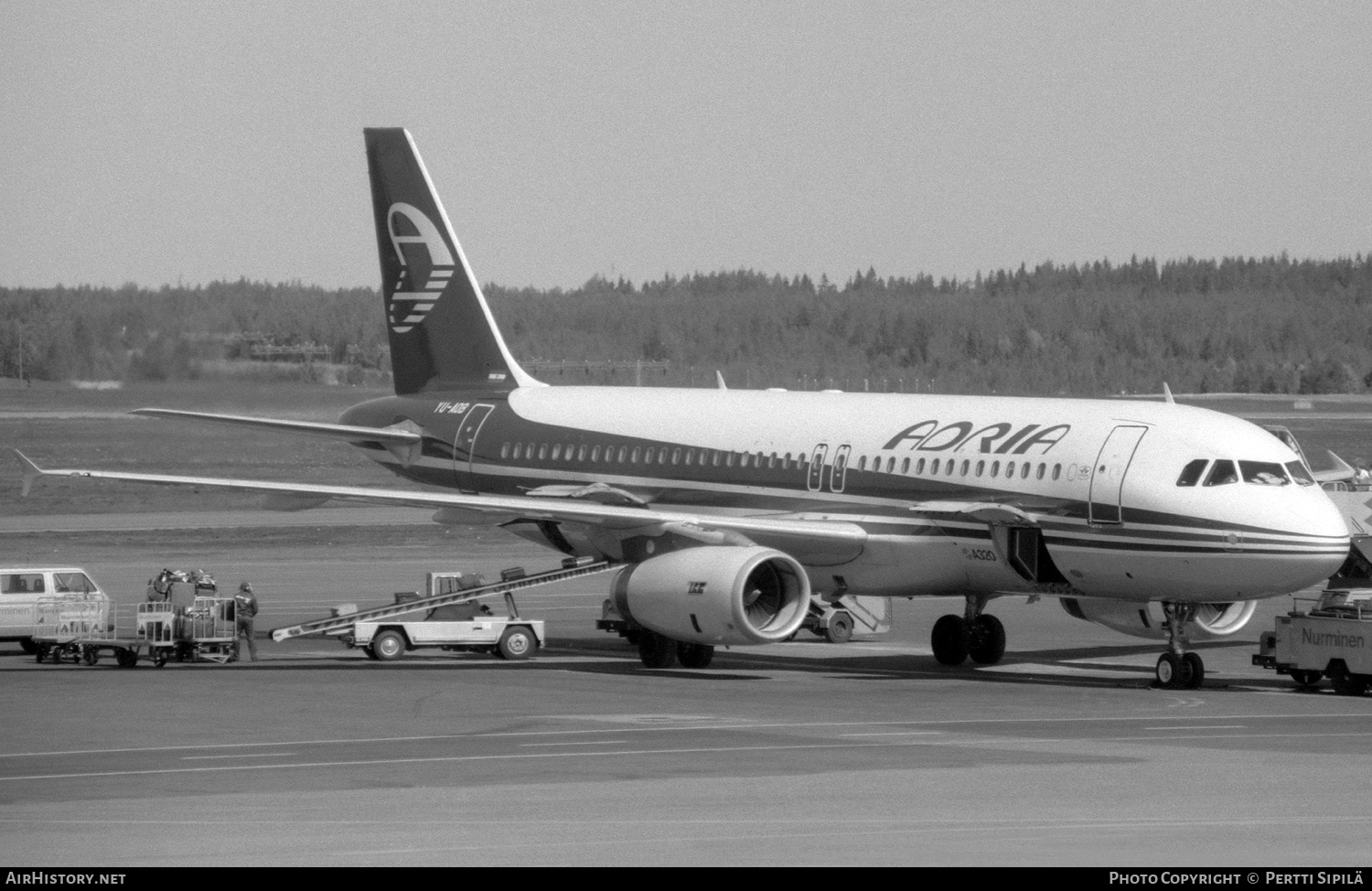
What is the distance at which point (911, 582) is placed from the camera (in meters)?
36.9

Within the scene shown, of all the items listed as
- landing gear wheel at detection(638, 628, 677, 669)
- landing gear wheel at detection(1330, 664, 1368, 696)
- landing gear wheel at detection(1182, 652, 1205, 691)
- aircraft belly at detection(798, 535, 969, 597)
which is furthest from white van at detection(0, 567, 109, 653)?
landing gear wheel at detection(1330, 664, 1368, 696)

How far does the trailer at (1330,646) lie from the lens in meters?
33.1

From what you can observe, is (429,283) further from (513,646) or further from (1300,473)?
(1300,473)

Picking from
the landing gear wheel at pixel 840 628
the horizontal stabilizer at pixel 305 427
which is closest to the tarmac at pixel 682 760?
the landing gear wheel at pixel 840 628

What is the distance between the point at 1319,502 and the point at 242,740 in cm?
1716

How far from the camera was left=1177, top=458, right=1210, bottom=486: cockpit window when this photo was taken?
33.5 metres

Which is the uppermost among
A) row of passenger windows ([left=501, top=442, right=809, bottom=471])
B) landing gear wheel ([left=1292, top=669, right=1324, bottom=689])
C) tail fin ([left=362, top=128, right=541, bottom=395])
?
tail fin ([left=362, top=128, right=541, bottom=395])

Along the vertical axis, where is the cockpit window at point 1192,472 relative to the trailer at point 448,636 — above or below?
above

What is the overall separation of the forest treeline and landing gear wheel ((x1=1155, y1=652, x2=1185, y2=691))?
19.3m

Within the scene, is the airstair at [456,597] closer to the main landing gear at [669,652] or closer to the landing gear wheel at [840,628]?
the main landing gear at [669,652]

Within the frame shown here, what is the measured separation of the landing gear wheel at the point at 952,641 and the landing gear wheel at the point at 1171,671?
482 centimetres

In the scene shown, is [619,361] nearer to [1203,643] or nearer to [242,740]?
[1203,643]

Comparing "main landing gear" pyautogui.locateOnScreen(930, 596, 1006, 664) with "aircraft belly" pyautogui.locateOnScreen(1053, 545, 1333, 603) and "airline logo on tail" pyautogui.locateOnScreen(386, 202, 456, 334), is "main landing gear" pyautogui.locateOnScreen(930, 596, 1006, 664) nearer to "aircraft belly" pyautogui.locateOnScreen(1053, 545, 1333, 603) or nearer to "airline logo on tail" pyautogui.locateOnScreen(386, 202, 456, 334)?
"aircraft belly" pyautogui.locateOnScreen(1053, 545, 1333, 603)
